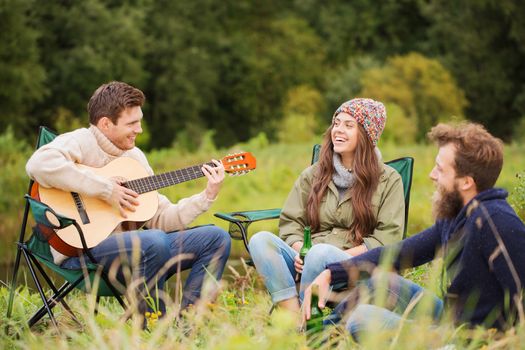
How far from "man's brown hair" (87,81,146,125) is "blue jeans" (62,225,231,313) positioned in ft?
1.80

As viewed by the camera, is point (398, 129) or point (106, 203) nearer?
point (106, 203)

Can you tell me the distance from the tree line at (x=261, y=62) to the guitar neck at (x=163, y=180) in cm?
1332

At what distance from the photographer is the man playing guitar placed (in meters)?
3.65

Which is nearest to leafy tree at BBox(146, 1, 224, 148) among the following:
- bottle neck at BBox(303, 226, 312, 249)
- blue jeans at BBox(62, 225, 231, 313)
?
blue jeans at BBox(62, 225, 231, 313)

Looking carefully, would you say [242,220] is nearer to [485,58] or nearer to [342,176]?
[342,176]

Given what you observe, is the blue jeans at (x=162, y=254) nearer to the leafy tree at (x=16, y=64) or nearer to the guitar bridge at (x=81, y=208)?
the guitar bridge at (x=81, y=208)

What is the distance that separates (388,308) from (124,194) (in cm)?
132

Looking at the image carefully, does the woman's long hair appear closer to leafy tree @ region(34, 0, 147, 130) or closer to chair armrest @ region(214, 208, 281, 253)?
chair armrest @ region(214, 208, 281, 253)

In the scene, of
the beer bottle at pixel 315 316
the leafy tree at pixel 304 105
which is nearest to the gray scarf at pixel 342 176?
the beer bottle at pixel 315 316

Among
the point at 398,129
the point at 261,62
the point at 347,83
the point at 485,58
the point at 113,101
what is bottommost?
the point at 398,129

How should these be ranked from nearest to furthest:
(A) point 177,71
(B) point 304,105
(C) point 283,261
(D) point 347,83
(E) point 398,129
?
(C) point 283,261
(E) point 398,129
(A) point 177,71
(D) point 347,83
(B) point 304,105

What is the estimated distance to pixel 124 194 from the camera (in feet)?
12.5

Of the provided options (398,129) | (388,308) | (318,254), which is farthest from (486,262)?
(398,129)

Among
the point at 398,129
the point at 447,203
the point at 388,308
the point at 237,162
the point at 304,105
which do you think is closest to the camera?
the point at 447,203
